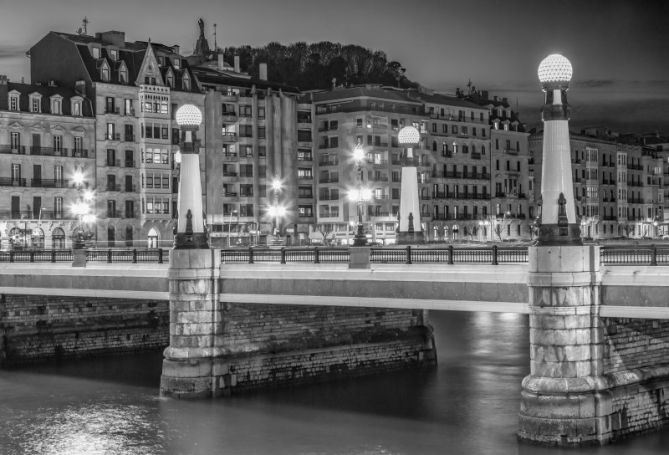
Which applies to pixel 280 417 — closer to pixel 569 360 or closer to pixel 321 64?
pixel 569 360

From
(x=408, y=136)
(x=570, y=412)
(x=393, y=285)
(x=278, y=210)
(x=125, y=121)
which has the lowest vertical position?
(x=570, y=412)

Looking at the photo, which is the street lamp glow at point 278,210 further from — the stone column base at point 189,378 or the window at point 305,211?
the stone column base at point 189,378

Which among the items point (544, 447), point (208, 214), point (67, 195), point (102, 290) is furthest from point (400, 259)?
point (208, 214)

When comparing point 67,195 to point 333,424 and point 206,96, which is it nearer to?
point 206,96

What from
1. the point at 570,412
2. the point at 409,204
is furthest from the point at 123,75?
the point at 570,412

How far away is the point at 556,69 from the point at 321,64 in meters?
154

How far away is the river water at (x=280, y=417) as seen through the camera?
123 ft

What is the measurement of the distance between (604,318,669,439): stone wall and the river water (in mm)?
708

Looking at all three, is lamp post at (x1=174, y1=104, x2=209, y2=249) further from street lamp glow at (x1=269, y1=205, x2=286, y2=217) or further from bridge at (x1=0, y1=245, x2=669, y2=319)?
street lamp glow at (x1=269, y1=205, x2=286, y2=217)

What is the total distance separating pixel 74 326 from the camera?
61.3 metres

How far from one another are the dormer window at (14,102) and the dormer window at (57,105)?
3347 millimetres

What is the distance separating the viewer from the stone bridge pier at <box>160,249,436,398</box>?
146 feet

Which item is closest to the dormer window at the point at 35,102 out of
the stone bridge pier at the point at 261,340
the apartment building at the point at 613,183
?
the stone bridge pier at the point at 261,340

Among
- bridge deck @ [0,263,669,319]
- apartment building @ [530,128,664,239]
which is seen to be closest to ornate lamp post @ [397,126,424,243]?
bridge deck @ [0,263,669,319]
